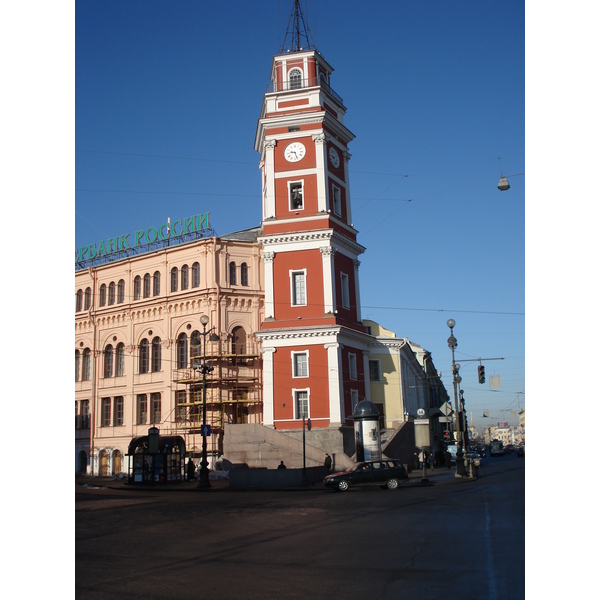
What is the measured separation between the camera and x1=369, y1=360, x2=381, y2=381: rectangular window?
49041 mm

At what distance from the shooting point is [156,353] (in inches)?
1992

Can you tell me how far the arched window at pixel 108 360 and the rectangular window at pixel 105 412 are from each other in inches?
83.7

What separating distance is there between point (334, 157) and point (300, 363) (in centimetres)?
1515

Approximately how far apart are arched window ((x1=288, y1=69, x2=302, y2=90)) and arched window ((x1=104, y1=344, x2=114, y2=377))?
25.6 metres

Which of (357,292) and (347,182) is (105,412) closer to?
(357,292)

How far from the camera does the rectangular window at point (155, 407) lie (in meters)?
49.4

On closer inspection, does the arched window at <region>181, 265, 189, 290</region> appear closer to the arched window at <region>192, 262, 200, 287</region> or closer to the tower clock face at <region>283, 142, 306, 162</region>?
the arched window at <region>192, 262, 200, 287</region>

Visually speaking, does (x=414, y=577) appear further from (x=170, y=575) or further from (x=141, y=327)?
(x=141, y=327)

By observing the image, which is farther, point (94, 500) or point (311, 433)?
point (311, 433)

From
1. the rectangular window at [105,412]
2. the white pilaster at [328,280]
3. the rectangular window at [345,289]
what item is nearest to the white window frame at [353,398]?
the rectangular window at [345,289]

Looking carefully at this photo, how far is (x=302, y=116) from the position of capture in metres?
44.2

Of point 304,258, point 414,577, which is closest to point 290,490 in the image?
point 304,258

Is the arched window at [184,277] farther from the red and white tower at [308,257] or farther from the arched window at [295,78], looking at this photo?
the arched window at [295,78]
